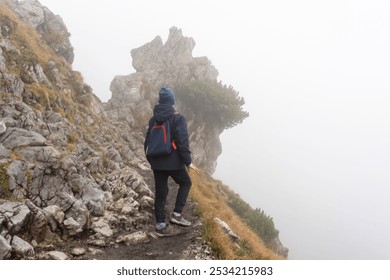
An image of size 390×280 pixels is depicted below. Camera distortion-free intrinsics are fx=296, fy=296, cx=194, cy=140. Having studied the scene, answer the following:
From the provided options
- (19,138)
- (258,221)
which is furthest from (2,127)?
(258,221)

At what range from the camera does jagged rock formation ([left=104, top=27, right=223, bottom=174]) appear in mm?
31359

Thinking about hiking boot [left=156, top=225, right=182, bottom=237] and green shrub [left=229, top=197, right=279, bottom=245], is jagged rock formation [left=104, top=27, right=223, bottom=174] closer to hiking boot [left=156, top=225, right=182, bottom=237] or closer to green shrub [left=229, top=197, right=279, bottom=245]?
green shrub [left=229, top=197, right=279, bottom=245]

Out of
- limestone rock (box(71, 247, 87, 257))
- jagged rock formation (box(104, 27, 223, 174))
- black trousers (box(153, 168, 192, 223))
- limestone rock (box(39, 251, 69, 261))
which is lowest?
limestone rock (box(39, 251, 69, 261))

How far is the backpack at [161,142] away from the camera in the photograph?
7336mm

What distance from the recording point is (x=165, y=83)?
37.0 metres

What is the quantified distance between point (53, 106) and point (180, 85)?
22262 millimetres

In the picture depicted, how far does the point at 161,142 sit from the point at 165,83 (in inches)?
1205

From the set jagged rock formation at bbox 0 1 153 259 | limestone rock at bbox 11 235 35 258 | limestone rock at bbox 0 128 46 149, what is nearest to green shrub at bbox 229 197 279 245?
jagged rock formation at bbox 0 1 153 259

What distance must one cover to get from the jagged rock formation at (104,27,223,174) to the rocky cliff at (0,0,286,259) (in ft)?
20.9

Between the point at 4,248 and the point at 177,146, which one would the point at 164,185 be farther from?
the point at 4,248

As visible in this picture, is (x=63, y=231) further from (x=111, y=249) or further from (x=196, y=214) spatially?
(x=196, y=214)

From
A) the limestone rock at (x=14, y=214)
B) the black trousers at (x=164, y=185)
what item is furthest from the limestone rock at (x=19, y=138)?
the black trousers at (x=164, y=185)

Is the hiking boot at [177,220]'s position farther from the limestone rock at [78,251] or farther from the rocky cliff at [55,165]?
the limestone rock at [78,251]
